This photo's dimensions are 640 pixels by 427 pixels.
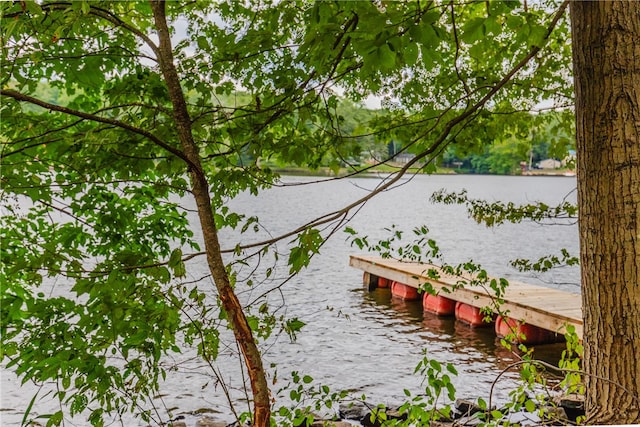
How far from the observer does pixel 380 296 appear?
27.2 feet

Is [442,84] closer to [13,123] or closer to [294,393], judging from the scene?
[294,393]

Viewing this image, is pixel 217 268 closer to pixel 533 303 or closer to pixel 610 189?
pixel 610 189

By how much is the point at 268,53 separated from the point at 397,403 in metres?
3.37

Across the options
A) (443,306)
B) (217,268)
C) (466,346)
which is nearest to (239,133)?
(217,268)

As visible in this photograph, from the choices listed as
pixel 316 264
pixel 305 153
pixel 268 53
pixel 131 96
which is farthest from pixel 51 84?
pixel 316 264

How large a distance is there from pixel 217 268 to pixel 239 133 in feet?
1.46

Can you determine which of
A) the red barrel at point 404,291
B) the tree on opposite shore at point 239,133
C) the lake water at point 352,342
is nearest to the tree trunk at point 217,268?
the tree on opposite shore at point 239,133

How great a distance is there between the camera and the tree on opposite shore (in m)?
1.01

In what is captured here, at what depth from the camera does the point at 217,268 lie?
1.46 metres

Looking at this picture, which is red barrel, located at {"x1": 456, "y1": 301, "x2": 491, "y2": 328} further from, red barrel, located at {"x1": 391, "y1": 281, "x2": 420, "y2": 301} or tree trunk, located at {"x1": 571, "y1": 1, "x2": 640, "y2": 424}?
tree trunk, located at {"x1": 571, "y1": 1, "x2": 640, "y2": 424}

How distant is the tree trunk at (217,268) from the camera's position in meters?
1.45

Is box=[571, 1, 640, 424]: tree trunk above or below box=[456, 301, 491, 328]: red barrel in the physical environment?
above

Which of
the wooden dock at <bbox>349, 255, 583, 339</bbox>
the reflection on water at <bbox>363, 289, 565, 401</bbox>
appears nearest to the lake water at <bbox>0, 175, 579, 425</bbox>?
the reflection on water at <bbox>363, 289, 565, 401</bbox>

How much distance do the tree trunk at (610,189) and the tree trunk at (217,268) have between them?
0.81 m
